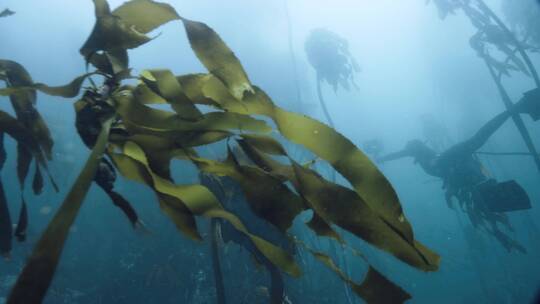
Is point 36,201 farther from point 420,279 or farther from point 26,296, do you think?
point 420,279

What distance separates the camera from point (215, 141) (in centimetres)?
111

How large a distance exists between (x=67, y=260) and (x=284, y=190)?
1947cm

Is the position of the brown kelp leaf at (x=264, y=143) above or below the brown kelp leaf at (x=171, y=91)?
below

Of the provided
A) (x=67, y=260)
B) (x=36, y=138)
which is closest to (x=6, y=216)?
(x=36, y=138)

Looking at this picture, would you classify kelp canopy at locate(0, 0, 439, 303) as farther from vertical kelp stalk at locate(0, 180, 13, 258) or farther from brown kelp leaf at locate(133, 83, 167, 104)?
vertical kelp stalk at locate(0, 180, 13, 258)

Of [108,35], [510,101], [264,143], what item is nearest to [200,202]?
[264,143]

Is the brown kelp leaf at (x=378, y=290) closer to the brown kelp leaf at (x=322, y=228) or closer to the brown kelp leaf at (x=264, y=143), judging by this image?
the brown kelp leaf at (x=322, y=228)

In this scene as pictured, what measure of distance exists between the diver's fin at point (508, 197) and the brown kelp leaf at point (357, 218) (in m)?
6.80

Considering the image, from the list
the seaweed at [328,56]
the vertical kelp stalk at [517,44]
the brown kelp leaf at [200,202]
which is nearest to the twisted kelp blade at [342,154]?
the brown kelp leaf at [200,202]

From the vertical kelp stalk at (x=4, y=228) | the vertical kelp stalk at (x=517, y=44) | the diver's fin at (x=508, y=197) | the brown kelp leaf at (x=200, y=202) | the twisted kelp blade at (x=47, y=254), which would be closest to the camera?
the twisted kelp blade at (x=47, y=254)

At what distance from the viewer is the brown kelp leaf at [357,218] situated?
85 centimetres

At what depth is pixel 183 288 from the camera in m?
12.2

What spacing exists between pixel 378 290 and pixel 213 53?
0.90 metres

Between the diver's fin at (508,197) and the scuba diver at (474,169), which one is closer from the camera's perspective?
the diver's fin at (508,197)
